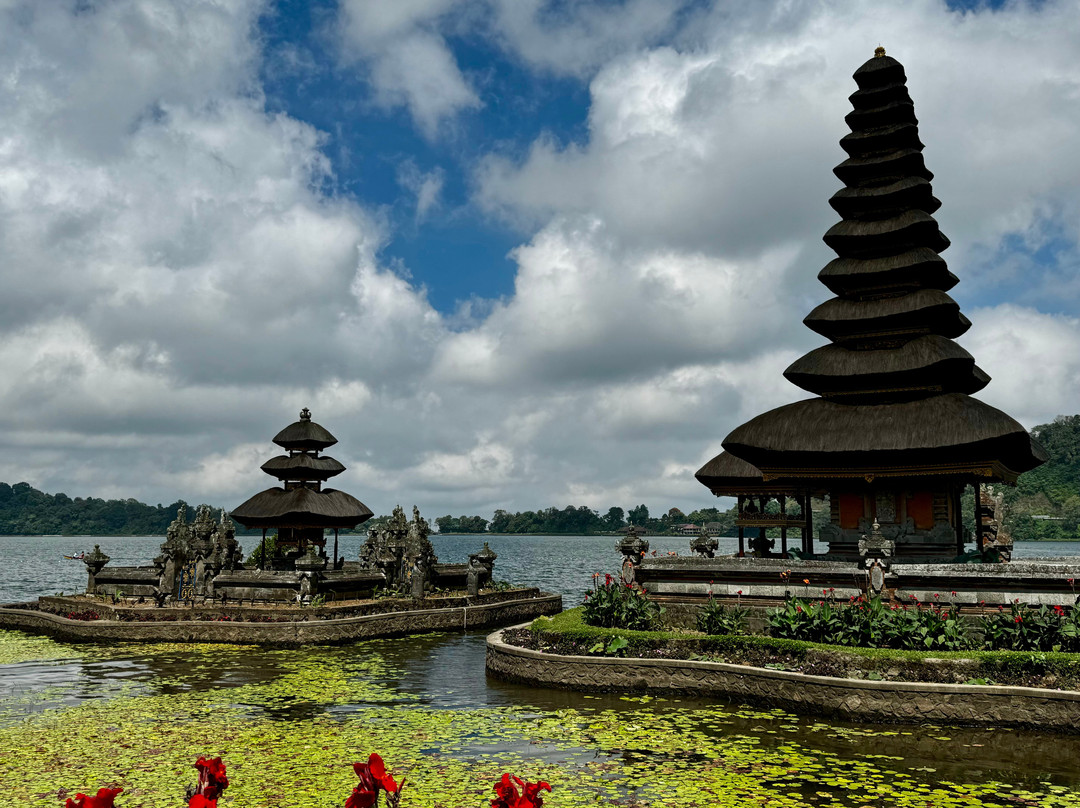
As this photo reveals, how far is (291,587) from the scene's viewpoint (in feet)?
101

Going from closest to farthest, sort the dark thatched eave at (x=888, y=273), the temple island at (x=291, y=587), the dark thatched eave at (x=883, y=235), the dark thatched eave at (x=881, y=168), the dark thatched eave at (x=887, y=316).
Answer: the dark thatched eave at (x=887, y=316)
the dark thatched eave at (x=888, y=273)
the dark thatched eave at (x=883, y=235)
the temple island at (x=291, y=587)
the dark thatched eave at (x=881, y=168)

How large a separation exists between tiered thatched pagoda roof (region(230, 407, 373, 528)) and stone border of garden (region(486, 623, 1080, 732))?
21461 millimetres

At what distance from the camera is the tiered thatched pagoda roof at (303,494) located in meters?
39.7

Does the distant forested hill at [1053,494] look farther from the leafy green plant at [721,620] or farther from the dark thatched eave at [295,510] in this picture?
the leafy green plant at [721,620]

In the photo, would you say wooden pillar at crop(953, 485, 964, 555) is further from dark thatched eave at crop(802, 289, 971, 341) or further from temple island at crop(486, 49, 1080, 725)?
dark thatched eave at crop(802, 289, 971, 341)

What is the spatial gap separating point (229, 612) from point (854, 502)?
21168 mm

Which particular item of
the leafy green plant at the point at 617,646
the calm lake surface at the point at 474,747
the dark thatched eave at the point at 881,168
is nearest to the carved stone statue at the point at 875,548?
the calm lake surface at the point at 474,747

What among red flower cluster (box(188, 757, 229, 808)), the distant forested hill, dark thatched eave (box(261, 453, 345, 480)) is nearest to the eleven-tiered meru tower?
red flower cluster (box(188, 757, 229, 808))

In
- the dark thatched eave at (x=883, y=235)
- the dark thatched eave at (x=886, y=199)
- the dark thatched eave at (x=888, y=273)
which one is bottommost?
the dark thatched eave at (x=888, y=273)

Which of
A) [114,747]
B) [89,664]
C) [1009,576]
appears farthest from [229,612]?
[1009,576]

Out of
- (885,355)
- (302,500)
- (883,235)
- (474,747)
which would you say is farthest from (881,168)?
(302,500)

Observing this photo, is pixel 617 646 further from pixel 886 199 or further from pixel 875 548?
pixel 886 199

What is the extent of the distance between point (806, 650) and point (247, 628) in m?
18.4

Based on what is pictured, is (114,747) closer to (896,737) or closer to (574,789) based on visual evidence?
(574,789)
